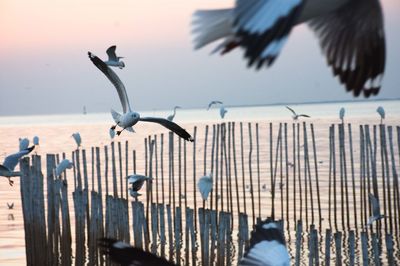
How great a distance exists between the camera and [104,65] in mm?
5746

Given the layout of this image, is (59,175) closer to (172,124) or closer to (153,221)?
(153,221)

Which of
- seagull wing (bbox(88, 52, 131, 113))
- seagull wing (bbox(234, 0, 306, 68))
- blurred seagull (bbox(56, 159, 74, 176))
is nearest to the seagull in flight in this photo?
seagull wing (bbox(88, 52, 131, 113))

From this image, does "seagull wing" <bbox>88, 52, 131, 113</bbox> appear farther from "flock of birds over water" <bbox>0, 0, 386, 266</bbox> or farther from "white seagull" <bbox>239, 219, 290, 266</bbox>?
"flock of birds over water" <bbox>0, 0, 386, 266</bbox>

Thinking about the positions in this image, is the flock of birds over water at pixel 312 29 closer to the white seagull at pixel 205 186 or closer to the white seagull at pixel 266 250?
the white seagull at pixel 266 250

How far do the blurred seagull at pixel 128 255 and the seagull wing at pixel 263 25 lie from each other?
637 millimetres

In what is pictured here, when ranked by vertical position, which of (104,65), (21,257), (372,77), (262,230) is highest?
(104,65)

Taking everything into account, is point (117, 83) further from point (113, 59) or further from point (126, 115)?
point (126, 115)

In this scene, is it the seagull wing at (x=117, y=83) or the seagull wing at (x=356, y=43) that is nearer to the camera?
the seagull wing at (x=356, y=43)

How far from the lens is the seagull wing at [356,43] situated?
1.06 meters

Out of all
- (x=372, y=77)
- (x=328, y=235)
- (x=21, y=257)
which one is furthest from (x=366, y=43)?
(x=21, y=257)

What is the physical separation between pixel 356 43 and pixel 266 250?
1.05 m

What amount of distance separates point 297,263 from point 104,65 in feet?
6.94

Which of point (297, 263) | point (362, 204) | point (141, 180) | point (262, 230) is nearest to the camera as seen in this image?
point (262, 230)

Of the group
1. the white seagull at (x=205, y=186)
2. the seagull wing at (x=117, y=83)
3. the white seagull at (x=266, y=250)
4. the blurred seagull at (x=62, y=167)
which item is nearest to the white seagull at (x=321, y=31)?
the white seagull at (x=266, y=250)
